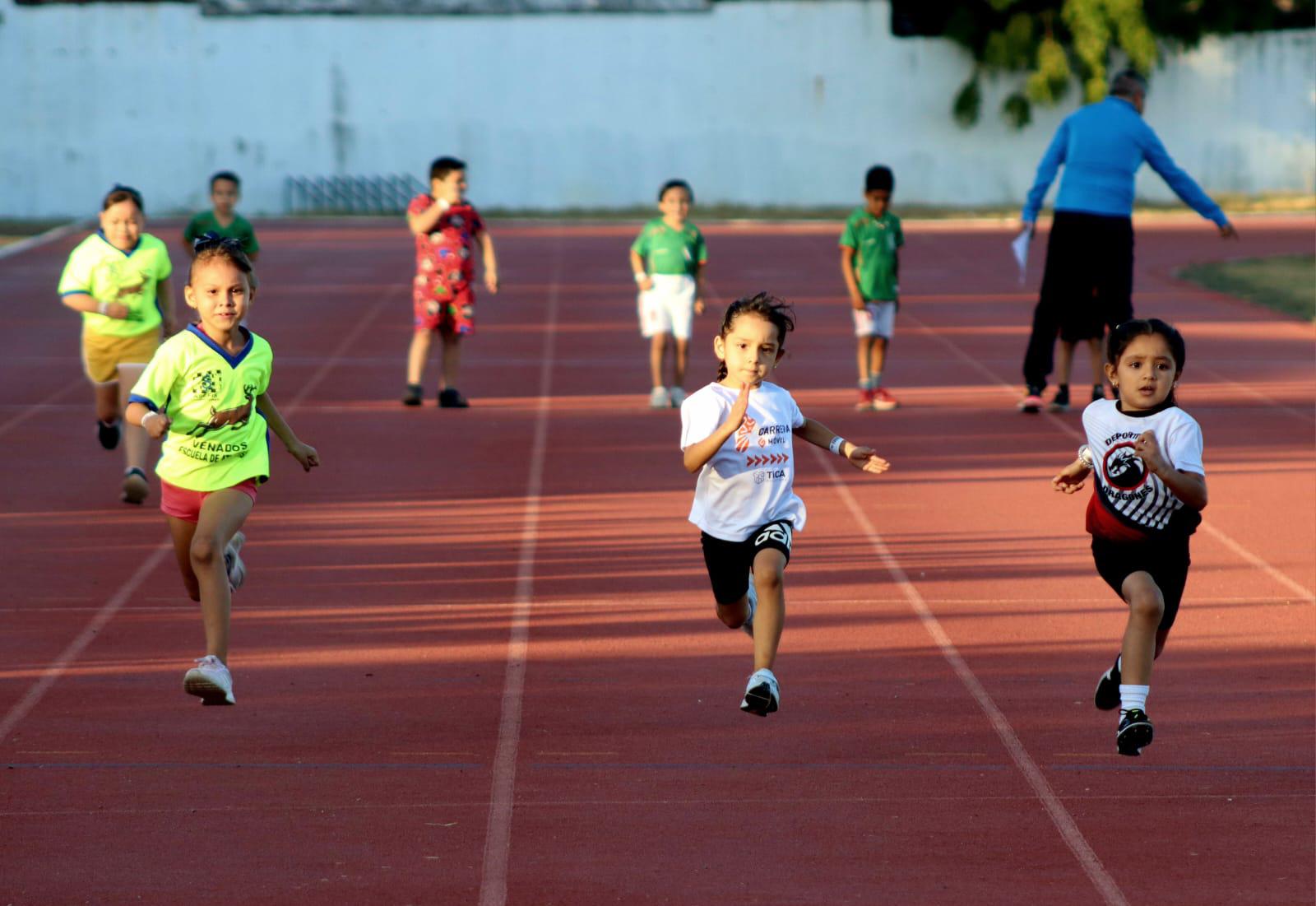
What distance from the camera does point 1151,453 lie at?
4.83m

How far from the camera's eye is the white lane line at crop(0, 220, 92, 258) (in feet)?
96.2

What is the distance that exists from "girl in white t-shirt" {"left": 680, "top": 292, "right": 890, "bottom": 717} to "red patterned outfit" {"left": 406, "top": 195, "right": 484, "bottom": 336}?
732 cm

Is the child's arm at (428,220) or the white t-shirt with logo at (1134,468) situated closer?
the white t-shirt with logo at (1134,468)

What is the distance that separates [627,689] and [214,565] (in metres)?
1.67

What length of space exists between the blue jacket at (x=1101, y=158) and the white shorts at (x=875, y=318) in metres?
1.27

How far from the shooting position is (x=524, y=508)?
396 inches

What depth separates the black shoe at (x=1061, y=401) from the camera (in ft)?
42.3

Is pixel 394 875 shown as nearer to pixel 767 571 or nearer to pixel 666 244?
pixel 767 571

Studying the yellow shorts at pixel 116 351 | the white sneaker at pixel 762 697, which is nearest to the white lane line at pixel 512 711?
the white sneaker at pixel 762 697

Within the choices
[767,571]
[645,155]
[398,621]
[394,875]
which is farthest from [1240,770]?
[645,155]

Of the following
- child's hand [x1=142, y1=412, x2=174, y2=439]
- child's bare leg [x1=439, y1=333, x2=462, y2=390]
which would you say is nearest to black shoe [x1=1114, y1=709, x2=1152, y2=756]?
child's hand [x1=142, y1=412, x2=174, y2=439]

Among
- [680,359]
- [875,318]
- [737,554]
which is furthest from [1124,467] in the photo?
[680,359]

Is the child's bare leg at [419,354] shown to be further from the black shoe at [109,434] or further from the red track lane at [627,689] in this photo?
the black shoe at [109,434]

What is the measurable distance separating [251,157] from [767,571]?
38178 millimetres
